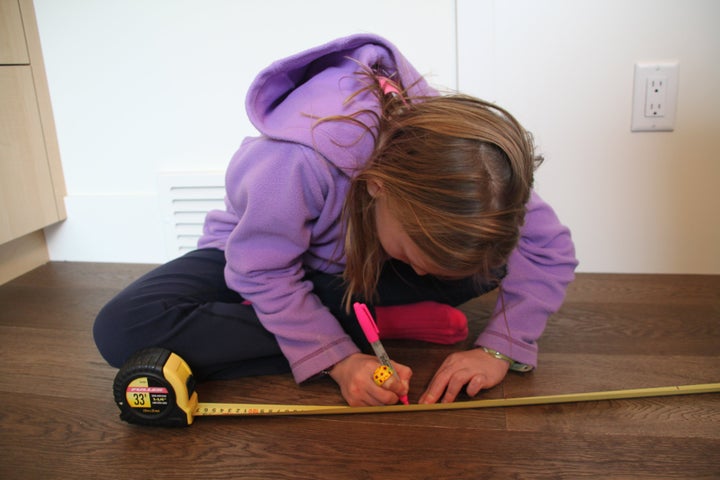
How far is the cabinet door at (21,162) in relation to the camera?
137 cm

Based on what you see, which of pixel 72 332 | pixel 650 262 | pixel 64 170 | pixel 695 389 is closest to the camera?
pixel 695 389

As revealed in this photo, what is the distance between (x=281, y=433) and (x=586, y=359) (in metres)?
0.51

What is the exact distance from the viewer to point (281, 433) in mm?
829

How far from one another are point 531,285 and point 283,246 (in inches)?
15.5

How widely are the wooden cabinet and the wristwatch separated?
3.59 ft

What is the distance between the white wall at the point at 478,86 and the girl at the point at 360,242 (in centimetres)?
39

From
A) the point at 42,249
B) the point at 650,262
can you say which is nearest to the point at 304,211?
the point at 650,262

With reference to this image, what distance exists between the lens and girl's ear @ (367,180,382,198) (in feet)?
2.47

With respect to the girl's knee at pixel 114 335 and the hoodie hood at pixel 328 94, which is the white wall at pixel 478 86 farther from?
the girl's knee at pixel 114 335

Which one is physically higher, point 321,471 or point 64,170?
point 64,170

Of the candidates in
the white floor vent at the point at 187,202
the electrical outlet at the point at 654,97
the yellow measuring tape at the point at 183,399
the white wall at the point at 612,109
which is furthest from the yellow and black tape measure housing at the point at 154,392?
the electrical outlet at the point at 654,97

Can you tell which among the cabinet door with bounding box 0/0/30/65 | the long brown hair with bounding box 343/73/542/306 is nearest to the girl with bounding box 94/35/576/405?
the long brown hair with bounding box 343/73/542/306

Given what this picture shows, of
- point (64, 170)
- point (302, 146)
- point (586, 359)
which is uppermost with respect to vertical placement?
point (302, 146)

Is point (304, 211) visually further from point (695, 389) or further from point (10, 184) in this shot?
point (10, 184)
